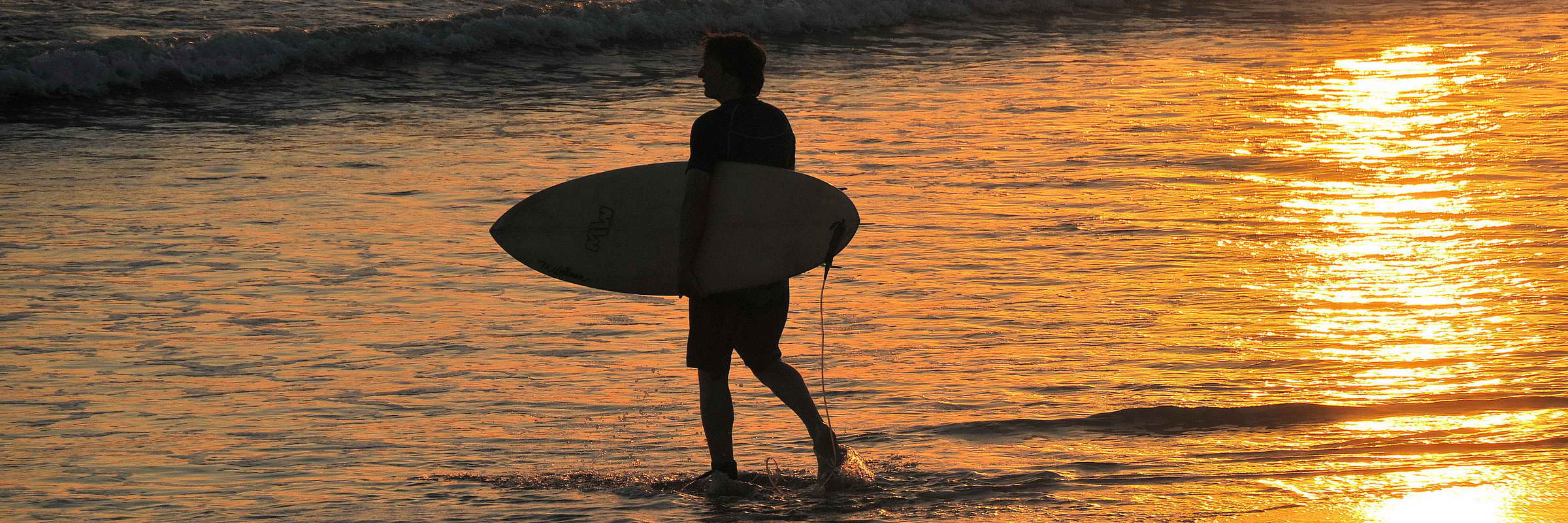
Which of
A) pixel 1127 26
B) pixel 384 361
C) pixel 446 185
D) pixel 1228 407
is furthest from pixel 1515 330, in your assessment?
pixel 1127 26

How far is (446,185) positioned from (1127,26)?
1480 centimetres

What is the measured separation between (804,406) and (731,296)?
402 mm

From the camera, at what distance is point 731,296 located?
457 centimetres

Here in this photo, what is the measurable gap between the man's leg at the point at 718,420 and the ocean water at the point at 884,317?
5.2 inches

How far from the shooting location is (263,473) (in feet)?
16.0

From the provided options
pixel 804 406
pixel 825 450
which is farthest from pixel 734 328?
pixel 825 450

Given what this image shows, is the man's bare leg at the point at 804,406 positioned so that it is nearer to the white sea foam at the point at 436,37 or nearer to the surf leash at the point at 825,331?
the surf leash at the point at 825,331

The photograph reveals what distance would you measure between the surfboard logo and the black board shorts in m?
0.45

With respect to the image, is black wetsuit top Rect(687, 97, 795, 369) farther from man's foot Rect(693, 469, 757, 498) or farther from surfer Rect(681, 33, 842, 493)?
man's foot Rect(693, 469, 757, 498)

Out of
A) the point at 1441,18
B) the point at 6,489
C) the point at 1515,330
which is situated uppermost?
the point at 1441,18

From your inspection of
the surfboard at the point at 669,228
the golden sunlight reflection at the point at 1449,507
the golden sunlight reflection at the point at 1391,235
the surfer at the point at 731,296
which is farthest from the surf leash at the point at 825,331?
the golden sunlight reflection at the point at 1391,235

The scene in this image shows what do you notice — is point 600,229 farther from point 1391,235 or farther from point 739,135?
point 1391,235

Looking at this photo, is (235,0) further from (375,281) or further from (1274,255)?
(1274,255)

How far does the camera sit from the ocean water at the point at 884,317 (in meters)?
4.71
